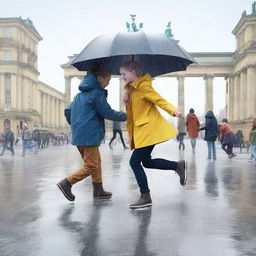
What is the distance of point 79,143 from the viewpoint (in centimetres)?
561

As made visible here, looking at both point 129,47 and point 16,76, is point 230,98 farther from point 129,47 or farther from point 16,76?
point 129,47

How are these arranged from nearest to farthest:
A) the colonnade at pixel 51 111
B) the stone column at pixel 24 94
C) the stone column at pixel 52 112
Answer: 1. the stone column at pixel 24 94
2. the colonnade at pixel 51 111
3. the stone column at pixel 52 112

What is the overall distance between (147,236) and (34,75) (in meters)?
78.4

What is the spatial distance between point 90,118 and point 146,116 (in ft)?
2.59

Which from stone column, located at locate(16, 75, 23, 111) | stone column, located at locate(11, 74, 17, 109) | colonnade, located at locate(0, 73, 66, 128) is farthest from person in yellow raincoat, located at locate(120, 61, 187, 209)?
stone column, located at locate(16, 75, 23, 111)

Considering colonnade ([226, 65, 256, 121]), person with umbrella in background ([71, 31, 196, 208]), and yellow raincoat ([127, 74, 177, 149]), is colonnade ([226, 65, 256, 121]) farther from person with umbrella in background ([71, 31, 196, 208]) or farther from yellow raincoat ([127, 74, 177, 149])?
yellow raincoat ([127, 74, 177, 149])

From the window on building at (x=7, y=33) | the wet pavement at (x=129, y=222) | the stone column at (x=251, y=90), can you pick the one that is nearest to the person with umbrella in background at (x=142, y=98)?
the wet pavement at (x=129, y=222)

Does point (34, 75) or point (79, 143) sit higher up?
point (34, 75)

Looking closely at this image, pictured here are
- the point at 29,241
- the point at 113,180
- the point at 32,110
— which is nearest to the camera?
the point at 29,241

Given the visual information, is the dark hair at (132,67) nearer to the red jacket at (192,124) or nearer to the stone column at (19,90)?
the red jacket at (192,124)

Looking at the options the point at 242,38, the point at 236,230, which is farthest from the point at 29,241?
the point at 242,38

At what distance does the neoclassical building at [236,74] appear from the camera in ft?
178

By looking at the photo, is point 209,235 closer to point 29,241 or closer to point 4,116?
point 29,241

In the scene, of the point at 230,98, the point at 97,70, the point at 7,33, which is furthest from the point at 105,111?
the point at 7,33
